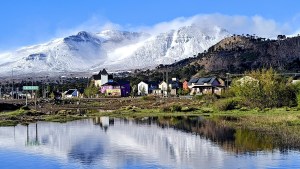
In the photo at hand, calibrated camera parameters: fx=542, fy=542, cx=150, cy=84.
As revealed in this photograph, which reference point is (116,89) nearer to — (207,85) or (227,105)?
(207,85)

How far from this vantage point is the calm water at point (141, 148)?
2667cm

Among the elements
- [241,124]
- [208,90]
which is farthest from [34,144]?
[208,90]

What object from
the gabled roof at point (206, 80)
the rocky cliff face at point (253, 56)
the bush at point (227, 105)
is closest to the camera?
the bush at point (227, 105)

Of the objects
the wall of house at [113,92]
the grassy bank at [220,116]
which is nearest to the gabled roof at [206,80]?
the wall of house at [113,92]

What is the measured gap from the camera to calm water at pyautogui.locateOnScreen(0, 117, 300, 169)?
87.5 ft

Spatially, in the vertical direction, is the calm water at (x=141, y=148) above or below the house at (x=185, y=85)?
below

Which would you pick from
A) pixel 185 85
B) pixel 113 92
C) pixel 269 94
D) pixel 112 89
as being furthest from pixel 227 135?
pixel 112 89

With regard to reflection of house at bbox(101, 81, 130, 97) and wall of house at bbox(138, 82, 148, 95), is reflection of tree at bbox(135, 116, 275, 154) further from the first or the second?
reflection of house at bbox(101, 81, 130, 97)

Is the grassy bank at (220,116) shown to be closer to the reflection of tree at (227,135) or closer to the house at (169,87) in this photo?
the reflection of tree at (227,135)

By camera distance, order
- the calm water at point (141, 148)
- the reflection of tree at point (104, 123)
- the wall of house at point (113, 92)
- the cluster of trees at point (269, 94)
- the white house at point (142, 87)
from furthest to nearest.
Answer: the wall of house at point (113, 92) → the white house at point (142, 87) → the cluster of trees at point (269, 94) → the reflection of tree at point (104, 123) → the calm water at point (141, 148)

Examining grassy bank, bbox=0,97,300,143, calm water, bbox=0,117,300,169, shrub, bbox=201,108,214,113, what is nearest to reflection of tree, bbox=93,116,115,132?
calm water, bbox=0,117,300,169

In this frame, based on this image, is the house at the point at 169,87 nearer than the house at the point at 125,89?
Yes

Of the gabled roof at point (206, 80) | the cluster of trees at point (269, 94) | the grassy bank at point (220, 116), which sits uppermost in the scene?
the gabled roof at point (206, 80)

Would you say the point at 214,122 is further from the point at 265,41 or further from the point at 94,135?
the point at 265,41
